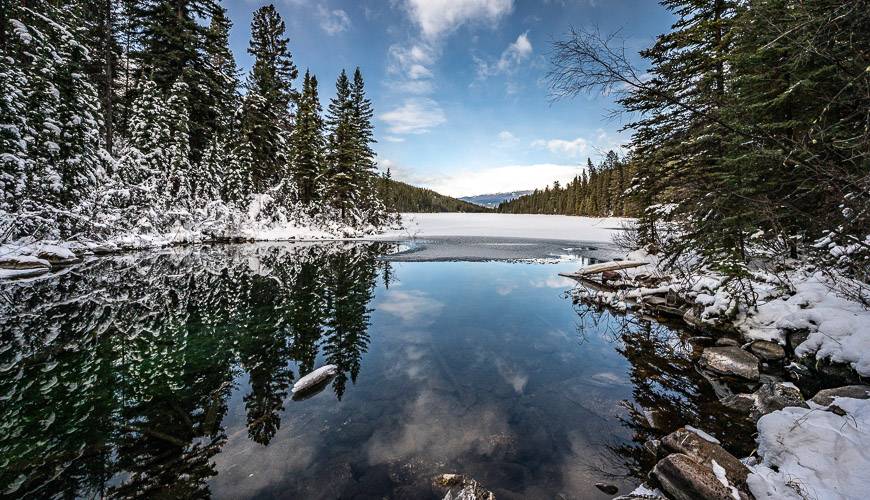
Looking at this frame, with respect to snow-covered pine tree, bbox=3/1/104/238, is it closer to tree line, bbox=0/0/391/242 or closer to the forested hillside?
tree line, bbox=0/0/391/242

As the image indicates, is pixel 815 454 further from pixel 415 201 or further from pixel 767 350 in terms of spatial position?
pixel 415 201

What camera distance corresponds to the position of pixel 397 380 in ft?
Result: 18.6

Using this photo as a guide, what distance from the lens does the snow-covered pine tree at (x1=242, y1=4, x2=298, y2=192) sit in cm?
2827

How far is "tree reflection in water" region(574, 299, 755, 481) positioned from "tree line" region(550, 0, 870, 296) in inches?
86.3

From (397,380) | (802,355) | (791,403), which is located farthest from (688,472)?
(802,355)

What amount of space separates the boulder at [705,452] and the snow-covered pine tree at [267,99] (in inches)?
1194

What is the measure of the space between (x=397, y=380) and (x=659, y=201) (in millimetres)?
12924

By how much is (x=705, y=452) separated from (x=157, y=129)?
27.6 metres

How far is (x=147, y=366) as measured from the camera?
5.73 m

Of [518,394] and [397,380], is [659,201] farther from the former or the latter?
[397,380]

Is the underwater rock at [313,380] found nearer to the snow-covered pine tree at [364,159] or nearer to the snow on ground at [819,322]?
the snow on ground at [819,322]

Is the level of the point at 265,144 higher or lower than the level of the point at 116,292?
higher

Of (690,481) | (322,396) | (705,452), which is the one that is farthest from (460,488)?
(322,396)

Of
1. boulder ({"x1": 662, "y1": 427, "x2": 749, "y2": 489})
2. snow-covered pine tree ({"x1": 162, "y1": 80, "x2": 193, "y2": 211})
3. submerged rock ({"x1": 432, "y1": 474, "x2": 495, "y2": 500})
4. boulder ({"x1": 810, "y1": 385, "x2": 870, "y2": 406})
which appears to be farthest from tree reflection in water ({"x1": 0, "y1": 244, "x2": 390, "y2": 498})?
snow-covered pine tree ({"x1": 162, "y1": 80, "x2": 193, "y2": 211})
